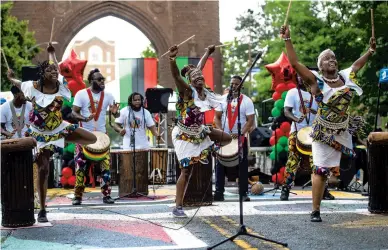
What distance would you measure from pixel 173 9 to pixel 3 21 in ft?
43.6

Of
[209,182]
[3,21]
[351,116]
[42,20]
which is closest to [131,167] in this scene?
[209,182]

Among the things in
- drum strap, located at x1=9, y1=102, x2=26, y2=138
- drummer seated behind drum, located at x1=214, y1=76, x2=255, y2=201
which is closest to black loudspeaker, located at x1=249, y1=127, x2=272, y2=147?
drummer seated behind drum, located at x1=214, y1=76, x2=255, y2=201

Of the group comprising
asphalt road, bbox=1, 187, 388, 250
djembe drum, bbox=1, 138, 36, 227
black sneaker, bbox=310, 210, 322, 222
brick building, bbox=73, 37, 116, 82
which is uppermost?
brick building, bbox=73, 37, 116, 82

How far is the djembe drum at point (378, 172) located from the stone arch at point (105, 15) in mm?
38312

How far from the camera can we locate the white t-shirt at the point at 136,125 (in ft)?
50.0

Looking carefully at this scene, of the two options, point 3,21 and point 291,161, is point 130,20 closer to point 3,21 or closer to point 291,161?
point 3,21

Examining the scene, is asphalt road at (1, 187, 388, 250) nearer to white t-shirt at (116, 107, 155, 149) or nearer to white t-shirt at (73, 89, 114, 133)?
white t-shirt at (73, 89, 114, 133)

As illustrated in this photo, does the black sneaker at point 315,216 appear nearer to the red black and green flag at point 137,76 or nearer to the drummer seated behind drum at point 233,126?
the drummer seated behind drum at point 233,126

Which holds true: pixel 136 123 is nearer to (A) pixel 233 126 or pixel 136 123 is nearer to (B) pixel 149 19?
(A) pixel 233 126

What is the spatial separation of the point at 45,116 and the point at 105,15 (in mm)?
39374

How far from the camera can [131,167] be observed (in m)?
14.7

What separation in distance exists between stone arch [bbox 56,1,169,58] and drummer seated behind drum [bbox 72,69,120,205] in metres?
34.6

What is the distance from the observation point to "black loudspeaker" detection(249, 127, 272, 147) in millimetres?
22172

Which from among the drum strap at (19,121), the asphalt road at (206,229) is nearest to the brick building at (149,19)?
the drum strap at (19,121)
